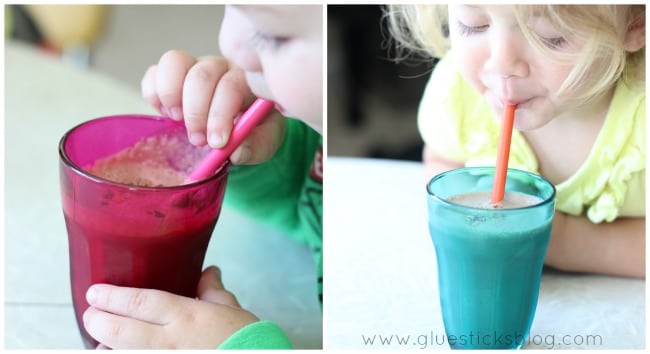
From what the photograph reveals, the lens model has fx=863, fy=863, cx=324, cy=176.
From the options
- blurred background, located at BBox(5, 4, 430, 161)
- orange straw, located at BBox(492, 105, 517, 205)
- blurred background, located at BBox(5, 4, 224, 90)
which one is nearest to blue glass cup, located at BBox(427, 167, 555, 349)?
orange straw, located at BBox(492, 105, 517, 205)

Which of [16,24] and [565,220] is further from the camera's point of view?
[16,24]

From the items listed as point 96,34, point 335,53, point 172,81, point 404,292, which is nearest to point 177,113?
point 172,81

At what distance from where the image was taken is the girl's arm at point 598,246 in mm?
409

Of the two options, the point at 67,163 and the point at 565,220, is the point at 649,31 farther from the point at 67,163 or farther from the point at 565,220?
the point at 67,163

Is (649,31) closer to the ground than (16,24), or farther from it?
farther from it

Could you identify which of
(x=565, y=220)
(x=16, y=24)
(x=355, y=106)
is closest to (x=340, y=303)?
(x=565, y=220)

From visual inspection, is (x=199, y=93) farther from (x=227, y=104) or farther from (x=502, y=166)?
(x=502, y=166)

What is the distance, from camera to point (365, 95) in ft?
2.44

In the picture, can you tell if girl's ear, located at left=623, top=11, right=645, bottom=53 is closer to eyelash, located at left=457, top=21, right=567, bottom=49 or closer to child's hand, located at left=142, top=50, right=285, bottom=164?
eyelash, located at left=457, top=21, right=567, bottom=49

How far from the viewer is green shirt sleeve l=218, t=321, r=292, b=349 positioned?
368 mm

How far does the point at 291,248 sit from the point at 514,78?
186 millimetres

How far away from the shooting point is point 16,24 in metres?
1.06

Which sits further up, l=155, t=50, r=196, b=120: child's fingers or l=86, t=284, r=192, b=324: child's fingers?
l=155, t=50, r=196, b=120: child's fingers

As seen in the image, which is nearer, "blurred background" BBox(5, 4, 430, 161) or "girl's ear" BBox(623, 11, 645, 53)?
"girl's ear" BBox(623, 11, 645, 53)
